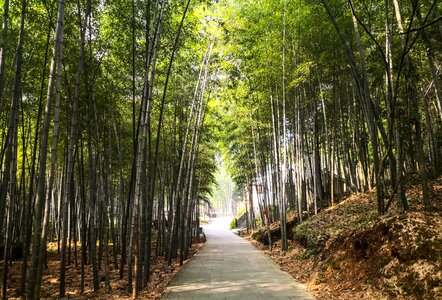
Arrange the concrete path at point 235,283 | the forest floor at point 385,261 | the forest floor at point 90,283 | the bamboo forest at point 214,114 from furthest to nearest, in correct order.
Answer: the forest floor at point 90,283 → the concrete path at point 235,283 → the bamboo forest at point 214,114 → the forest floor at point 385,261

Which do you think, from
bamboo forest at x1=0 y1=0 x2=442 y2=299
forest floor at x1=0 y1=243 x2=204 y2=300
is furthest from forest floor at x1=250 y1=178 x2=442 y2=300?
forest floor at x1=0 y1=243 x2=204 y2=300

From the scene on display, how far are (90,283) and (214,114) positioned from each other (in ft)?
20.4

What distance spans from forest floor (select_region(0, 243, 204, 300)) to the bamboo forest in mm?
40

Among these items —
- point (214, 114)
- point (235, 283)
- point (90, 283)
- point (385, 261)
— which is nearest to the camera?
point (385, 261)

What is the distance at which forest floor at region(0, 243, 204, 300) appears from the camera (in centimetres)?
438

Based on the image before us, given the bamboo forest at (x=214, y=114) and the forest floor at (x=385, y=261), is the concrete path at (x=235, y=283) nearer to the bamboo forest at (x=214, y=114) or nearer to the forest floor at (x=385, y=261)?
the bamboo forest at (x=214, y=114)

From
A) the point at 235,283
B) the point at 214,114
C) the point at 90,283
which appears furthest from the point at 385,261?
the point at 214,114

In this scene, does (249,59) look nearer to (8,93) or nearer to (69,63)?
(69,63)

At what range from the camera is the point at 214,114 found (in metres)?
10.2

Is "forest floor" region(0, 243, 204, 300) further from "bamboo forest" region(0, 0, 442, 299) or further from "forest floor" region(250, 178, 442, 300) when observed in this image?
"forest floor" region(250, 178, 442, 300)

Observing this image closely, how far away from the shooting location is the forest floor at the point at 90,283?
4.38 metres

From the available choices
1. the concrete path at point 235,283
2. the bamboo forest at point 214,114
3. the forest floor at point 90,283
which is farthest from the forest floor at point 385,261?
the forest floor at point 90,283

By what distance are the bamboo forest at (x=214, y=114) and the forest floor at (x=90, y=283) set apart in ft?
0.13

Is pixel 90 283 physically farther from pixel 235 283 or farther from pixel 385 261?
pixel 385 261
